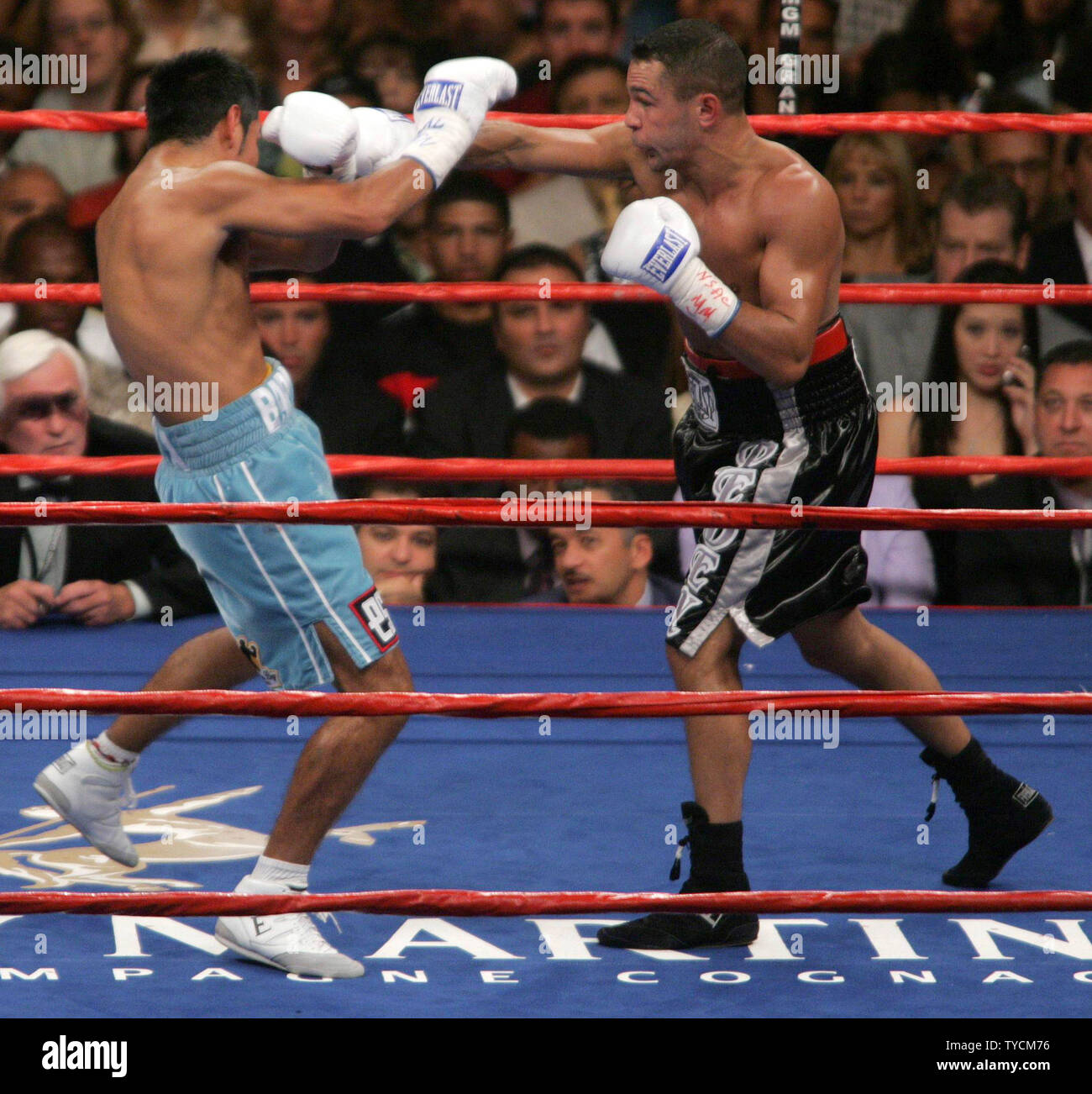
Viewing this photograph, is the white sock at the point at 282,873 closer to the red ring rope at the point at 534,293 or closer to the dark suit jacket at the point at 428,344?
the red ring rope at the point at 534,293

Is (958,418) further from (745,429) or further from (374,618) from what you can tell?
(374,618)

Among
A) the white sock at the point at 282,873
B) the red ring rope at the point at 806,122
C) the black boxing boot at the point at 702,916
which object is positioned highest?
the red ring rope at the point at 806,122

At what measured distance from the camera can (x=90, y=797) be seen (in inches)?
84.9

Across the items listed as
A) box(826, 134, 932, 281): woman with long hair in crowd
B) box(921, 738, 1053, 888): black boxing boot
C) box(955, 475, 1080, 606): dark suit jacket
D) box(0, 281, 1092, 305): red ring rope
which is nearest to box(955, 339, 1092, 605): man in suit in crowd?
box(955, 475, 1080, 606): dark suit jacket

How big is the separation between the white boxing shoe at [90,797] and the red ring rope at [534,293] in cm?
69

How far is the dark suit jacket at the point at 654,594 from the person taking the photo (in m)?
3.59

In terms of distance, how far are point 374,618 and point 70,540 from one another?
1.60 metres

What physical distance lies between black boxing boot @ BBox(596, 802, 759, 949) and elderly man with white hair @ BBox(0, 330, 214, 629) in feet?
5.30

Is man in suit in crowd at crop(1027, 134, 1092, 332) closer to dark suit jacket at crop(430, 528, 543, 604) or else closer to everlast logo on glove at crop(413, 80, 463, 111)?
dark suit jacket at crop(430, 528, 543, 604)

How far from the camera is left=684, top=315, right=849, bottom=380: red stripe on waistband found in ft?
6.93

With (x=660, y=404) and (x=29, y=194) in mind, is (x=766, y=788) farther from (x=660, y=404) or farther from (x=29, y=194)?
(x=29, y=194)

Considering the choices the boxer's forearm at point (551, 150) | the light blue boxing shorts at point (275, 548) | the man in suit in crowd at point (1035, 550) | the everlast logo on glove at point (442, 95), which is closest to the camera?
the light blue boxing shorts at point (275, 548)

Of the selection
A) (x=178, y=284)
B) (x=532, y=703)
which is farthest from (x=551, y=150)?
→ (x=532, y=703)

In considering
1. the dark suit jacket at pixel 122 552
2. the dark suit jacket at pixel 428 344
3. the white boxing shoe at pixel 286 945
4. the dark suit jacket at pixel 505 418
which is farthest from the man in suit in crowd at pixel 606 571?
the white boxing shoe at pixel 286 945
